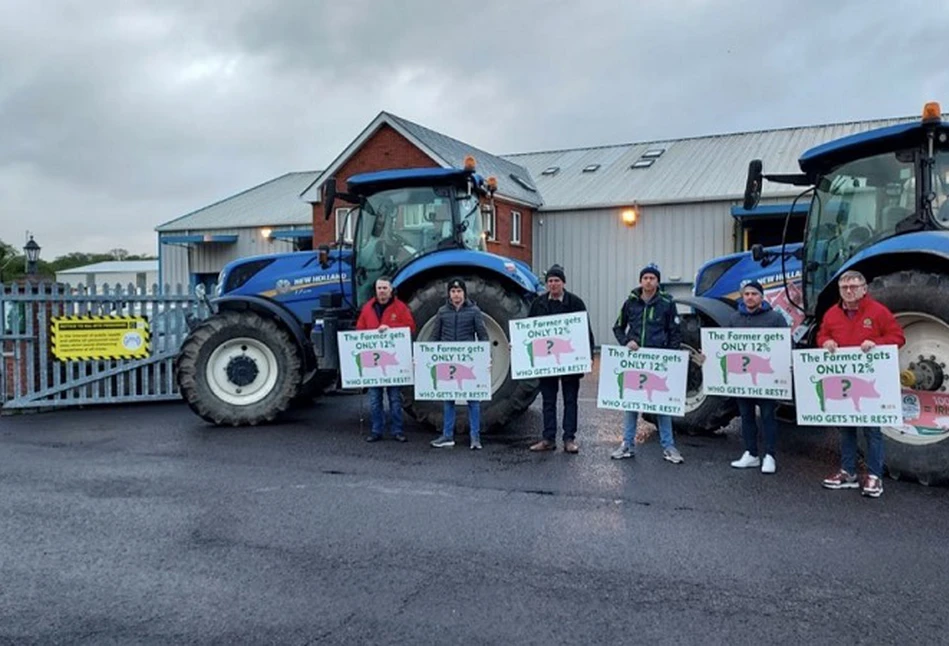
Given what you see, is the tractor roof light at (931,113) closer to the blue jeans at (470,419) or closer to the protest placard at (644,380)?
the protest placard at (644,380)

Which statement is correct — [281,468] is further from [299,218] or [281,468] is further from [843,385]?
[299,218]

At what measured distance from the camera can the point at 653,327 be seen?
684cm

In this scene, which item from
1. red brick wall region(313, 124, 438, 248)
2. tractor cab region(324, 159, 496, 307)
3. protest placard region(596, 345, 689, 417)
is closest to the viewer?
protest placard region(596, 345, 689, 417)

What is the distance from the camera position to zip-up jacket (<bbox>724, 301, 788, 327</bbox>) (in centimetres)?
648

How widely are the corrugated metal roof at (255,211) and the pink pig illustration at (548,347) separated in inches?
769

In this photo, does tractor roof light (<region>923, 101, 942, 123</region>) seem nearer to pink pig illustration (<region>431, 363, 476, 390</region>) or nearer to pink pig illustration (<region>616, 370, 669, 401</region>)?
pink pig illustration (<region>616, 370, 669, 401</region>)

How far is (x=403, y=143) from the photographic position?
73.0ft

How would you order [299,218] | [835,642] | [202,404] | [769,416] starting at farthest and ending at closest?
[299,218] < [202,404] < [769,416] < [835,642]

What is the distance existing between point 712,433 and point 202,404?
5.53 metres

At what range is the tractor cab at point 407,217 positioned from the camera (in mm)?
8344

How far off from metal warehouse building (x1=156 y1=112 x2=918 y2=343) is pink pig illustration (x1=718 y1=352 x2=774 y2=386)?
36.8 ft

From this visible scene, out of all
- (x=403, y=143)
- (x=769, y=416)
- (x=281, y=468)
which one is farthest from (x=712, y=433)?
(x=403, y=143)

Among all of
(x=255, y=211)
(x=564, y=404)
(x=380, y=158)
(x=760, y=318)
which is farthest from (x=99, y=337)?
(x=255, y=211)

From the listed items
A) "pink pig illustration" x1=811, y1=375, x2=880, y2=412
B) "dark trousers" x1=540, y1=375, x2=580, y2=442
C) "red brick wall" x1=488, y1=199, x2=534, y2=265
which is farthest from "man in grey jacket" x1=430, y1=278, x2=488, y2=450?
"red brick wall" x1=488, y1=199, x2=534, y2=265
